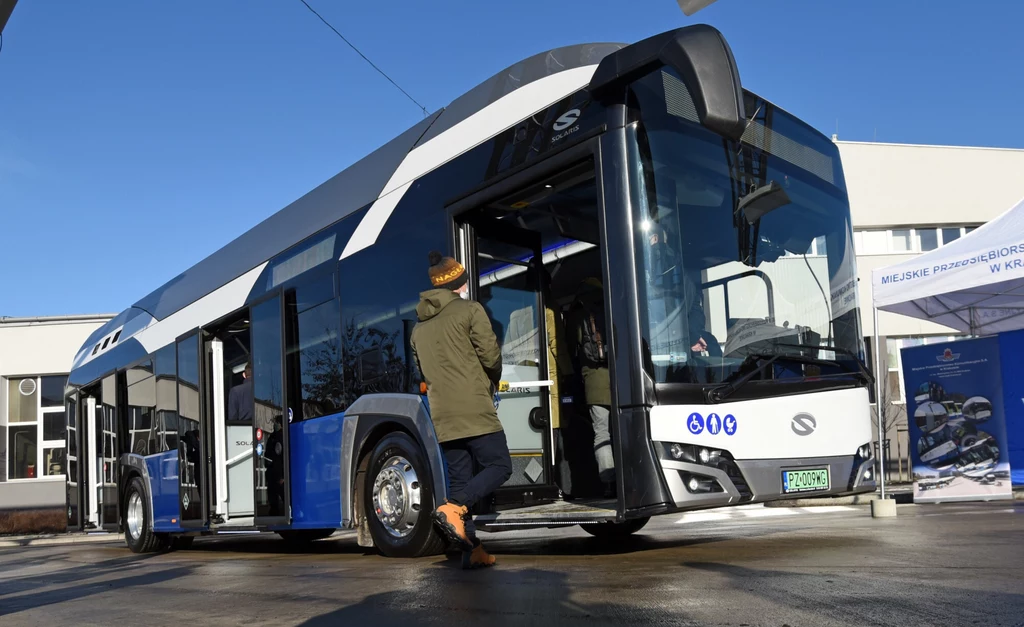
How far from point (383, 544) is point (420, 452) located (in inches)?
36.2

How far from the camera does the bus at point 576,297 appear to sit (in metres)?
5.77

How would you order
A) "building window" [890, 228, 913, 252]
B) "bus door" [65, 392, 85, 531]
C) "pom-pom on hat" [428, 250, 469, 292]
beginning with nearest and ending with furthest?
"pom-pom on hat" [428, 250, 469, 292], "bus door" [65, 392, 85, 531], "building window" [890, 228, 913, 252]

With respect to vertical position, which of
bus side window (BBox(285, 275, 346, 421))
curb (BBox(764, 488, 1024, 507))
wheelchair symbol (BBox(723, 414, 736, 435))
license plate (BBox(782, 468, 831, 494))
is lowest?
curb (BBox(764, 488, 1024, 507))

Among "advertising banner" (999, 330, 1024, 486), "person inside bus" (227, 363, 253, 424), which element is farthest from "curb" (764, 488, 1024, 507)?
"person inside bus" (227, 363, 253, 424)

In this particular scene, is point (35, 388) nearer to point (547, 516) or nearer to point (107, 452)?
point (107, 452)

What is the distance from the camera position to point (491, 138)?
6988mm

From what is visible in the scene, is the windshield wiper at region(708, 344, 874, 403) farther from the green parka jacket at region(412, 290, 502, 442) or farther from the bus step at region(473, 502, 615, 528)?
the green parka jacket at region(412, 290, 502, 442)

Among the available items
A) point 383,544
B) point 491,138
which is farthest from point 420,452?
point 491,138

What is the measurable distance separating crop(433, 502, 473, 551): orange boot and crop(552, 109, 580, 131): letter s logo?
8.14ft

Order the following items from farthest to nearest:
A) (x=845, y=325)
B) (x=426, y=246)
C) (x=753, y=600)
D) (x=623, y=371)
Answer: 1. (x=426, y=246)
2. (x=845, y=325)
3. (x=623, y=371)
4. (x=753, y=600)

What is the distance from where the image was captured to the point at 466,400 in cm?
595

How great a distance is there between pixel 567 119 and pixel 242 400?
18.3 feet

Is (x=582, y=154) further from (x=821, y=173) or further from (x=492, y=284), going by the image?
(x=821, y=173)

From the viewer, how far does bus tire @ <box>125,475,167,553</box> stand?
12367mm
